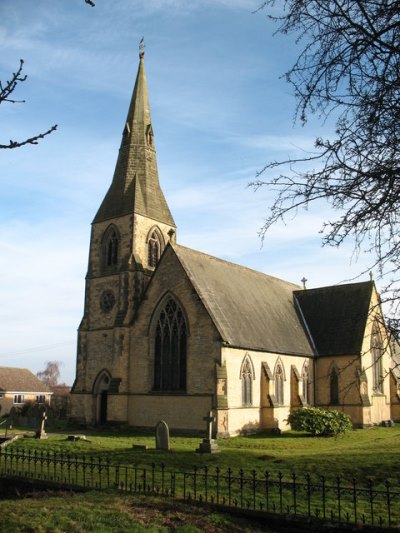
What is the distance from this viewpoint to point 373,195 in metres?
6.44

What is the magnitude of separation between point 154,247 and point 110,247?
2809 millimetres

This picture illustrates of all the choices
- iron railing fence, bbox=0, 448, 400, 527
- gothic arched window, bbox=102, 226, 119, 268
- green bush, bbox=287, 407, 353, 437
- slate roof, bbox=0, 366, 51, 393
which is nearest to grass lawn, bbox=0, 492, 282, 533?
iron railing fence, bbox=0, 448, 400, 527

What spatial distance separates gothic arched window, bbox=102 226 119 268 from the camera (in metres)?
34.2

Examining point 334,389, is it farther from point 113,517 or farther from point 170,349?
point 113,517

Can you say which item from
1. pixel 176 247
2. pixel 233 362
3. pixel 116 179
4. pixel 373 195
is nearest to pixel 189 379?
pixel 233 362

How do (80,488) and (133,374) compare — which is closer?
(80,488)

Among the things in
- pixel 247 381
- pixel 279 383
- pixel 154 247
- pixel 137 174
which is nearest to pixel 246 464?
pixel 247 381

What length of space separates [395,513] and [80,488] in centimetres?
614

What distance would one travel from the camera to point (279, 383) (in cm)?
3125

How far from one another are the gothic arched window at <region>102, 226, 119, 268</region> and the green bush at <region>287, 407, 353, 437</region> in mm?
14649

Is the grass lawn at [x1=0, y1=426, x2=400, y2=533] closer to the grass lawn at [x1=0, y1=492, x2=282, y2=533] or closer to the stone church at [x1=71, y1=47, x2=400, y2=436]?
the grass lawn at [x1=0, y1=492, x2=282, y2=533]

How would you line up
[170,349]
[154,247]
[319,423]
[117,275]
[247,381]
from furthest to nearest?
1. [154,247]
2. [117,275]
3. [170,349]
4. [247,381]
5. [319,423]

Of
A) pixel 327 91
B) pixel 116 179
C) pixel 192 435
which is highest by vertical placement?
pixel 116 179

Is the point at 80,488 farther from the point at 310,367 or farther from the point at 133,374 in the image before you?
the point at 310,367
